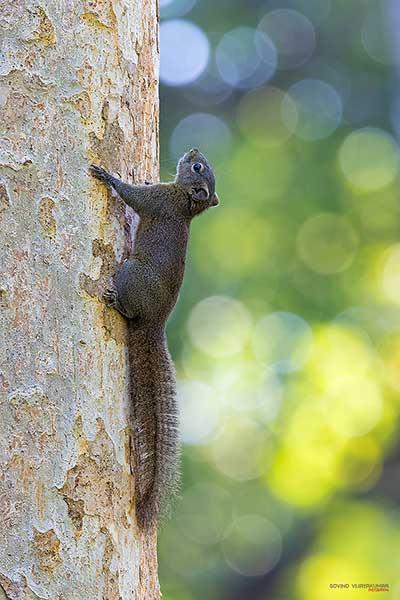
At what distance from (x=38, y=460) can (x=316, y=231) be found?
383cm

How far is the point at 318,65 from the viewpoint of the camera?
5816 mm

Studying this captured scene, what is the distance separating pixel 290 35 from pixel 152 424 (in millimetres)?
4509

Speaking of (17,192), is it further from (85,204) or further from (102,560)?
(102,560)

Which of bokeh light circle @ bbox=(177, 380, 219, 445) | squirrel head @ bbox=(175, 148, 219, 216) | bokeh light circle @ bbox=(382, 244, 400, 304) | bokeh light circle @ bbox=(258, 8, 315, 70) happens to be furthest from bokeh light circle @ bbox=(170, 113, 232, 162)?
squirrel head @ bbox=(175, 148, 219, 216)

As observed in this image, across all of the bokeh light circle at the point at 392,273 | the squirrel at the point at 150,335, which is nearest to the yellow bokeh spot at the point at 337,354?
the bokeh light circle at the point at 392,273

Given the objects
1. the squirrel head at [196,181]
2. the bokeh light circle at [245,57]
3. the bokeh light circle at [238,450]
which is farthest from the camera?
the bokeh light circle at [245,57]

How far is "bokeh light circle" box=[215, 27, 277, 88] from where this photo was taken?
5609mm

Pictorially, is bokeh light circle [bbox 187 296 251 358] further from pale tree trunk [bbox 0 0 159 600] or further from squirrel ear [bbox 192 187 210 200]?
pale tree trunk [bbox 0 0 159 600]

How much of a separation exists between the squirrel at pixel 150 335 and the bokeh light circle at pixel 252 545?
3282 millimetres

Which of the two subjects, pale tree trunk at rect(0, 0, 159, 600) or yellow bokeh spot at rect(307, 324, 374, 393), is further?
yellow bokeh spot at rect(307, 324, 374, 393)

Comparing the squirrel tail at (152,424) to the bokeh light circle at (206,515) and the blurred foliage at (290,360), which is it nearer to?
the blurred foliage at (290,360)

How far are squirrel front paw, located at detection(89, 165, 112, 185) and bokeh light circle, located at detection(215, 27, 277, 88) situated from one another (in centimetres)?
403

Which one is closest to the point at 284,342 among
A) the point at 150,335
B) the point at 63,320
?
the point at 150,335

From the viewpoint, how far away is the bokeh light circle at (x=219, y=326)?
499 cm
